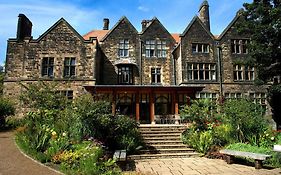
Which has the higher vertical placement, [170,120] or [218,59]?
[218,59]

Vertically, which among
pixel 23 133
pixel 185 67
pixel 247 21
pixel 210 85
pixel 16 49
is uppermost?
pixel 247 21

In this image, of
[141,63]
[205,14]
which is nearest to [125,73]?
[141,63]

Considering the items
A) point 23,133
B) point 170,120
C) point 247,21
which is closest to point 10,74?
point 23,133

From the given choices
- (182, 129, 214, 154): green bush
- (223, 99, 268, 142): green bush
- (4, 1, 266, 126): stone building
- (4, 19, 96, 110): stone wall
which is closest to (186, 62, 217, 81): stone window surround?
(4, 1, 266, 126): stone building

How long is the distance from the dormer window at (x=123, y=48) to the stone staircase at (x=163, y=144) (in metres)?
10.7

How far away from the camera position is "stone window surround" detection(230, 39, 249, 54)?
2322 centimetres

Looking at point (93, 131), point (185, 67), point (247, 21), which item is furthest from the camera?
point (185, 67)

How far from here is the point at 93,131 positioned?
412 inches

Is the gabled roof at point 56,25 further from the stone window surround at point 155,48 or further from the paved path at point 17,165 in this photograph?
the paved path at point 17,165

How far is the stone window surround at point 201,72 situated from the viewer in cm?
2197

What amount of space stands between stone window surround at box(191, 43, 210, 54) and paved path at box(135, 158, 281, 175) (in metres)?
14.4

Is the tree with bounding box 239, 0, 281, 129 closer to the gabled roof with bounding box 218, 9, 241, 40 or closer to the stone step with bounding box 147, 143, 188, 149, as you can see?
the gabled roof with bounding box 218, 9, 241, 40

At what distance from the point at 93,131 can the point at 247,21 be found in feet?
56.8

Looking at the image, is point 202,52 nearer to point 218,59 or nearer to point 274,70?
point 218,59
